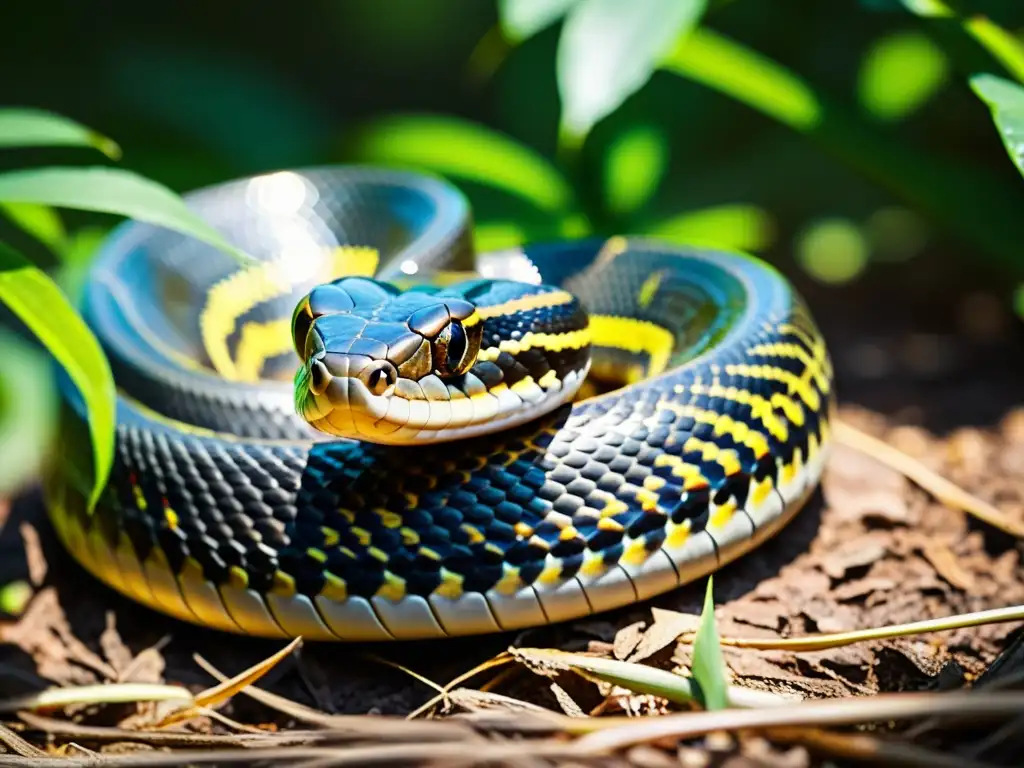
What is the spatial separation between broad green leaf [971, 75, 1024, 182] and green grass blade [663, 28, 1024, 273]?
0.99 meters

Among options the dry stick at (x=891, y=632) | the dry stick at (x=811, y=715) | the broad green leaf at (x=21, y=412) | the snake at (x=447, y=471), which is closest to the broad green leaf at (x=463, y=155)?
the snake at (x=447, y=471)

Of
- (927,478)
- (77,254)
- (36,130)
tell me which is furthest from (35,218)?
(927,478)

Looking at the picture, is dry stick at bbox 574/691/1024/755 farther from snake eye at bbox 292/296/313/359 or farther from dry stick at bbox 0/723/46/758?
dry stick at bbox 0/723/46/758

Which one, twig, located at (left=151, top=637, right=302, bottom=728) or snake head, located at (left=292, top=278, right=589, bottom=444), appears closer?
snake head, located at (left=292, top=278, right=589, bottom=444)

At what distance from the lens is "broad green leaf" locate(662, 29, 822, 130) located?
4910 millimetres

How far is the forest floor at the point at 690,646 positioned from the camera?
2.71 m

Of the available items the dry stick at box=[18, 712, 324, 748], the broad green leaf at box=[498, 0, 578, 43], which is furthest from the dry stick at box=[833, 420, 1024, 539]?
the dry stick at box=[18, 712, 324, 748]

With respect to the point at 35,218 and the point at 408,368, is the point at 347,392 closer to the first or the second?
the point at 408,368

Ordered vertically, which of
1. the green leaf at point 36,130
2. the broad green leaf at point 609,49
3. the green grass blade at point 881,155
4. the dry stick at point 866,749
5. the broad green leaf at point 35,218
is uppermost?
the broad green leaf at point 609,49

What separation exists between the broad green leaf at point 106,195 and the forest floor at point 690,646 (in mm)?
1489

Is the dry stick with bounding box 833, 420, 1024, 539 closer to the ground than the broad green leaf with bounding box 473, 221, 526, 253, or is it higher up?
closer to the ground

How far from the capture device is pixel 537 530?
120 inches

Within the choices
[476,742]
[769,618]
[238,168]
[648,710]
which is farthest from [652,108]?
[476,742]

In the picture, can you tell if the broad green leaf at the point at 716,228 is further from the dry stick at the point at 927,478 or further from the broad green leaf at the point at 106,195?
the broad green leaf at the point at 106,195
